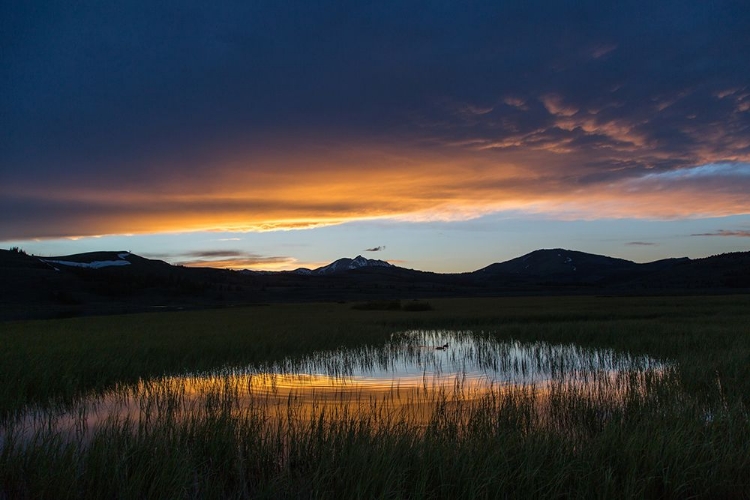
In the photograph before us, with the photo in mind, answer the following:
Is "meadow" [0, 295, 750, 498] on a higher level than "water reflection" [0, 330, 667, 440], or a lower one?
higher

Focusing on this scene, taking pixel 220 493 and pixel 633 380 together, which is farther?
pixel 633 380

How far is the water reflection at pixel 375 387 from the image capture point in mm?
9555

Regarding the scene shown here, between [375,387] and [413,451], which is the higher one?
[413,451]

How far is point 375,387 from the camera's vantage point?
1332 centimetres

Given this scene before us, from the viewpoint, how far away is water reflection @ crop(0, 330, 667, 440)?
955 cm

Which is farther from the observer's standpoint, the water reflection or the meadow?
the water reflection

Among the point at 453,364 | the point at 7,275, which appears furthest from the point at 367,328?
the point at 7,275

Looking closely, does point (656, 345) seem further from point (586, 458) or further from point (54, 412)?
point (54, 412)

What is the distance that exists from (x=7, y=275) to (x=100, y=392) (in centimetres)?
7541

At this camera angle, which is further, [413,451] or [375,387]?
[375,387]

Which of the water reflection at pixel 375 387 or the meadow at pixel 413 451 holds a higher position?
the meadow at pixel 413 451

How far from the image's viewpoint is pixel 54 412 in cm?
1021

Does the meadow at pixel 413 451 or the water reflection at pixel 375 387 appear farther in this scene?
the water reflection at pixel 375 387

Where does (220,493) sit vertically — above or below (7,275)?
below
